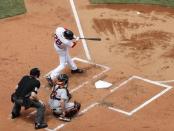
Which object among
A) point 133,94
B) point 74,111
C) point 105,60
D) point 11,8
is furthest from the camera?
point 11,8

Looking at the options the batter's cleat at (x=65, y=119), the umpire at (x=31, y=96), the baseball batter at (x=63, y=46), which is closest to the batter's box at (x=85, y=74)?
the baseball batter at (x=63, y=46)

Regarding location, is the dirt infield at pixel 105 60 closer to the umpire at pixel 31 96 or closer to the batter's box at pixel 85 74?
the batter's box at pixel 85 74

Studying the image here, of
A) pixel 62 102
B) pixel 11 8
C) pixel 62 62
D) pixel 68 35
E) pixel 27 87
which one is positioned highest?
pixel 68 35

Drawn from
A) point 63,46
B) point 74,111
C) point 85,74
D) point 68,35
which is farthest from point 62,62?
point 74,111

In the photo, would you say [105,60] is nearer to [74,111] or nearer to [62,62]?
[62,62]

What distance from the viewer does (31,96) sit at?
14781 mm

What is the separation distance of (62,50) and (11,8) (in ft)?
19.4

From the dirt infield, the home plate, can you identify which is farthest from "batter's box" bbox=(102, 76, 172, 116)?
the home plate

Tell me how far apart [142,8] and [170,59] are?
4.22 m

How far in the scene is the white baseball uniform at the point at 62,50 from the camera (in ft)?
54.5

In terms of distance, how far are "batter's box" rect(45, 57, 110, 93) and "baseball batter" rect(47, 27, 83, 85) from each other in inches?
13.3

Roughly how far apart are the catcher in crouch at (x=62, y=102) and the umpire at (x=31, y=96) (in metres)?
0.37

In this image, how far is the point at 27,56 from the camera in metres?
18.6

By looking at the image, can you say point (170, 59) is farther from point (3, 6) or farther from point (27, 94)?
point (3, 6)
